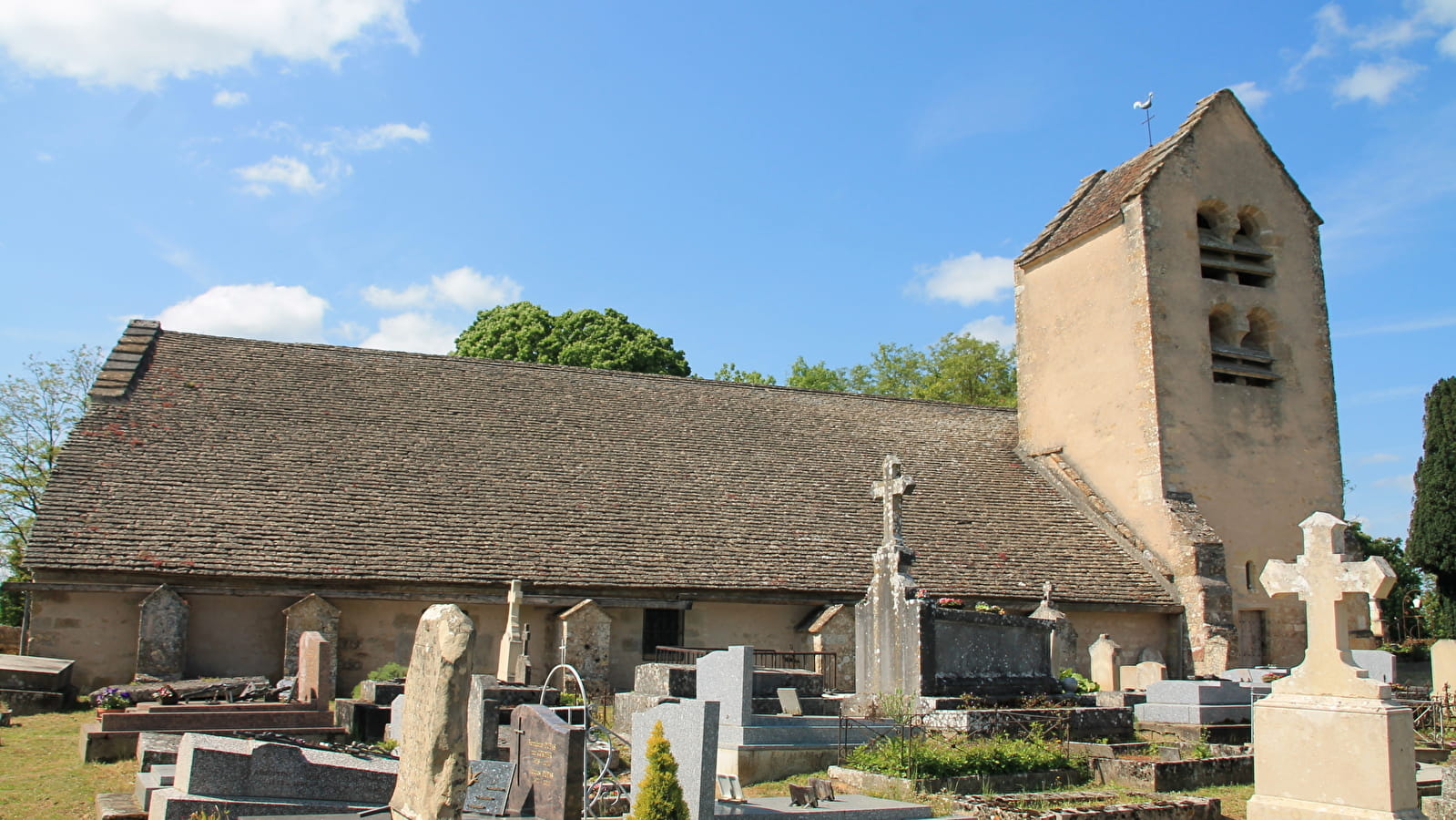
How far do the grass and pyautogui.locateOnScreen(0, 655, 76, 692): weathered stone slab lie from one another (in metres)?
1.07

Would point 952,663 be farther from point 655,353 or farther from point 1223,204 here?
point 655,353

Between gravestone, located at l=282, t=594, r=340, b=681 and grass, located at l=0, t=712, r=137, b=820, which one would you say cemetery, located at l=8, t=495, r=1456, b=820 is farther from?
gravestone, located at l=282, t=594, r=340, b=681

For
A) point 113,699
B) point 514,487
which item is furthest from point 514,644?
point 113,699

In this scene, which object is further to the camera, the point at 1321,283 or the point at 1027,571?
the point at 1321,283

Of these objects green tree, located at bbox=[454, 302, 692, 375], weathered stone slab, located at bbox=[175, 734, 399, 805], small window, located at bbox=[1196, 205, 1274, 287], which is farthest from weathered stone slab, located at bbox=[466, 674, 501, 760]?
green tree, located at bbox=[454, 302, 692, 375]

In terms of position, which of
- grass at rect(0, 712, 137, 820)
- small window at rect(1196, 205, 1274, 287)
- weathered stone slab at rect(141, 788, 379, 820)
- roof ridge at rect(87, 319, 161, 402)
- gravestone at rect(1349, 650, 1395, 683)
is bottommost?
grass at rect(0, 712, 137, 820)

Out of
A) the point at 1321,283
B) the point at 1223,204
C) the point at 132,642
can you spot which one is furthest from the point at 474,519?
the point at 1321,283

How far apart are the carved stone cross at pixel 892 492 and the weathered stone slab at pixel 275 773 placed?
809 cm

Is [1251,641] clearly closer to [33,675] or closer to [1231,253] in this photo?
[1231,253]

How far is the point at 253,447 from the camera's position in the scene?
19984mm

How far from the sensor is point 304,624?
17.3m

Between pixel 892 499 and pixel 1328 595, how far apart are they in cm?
740

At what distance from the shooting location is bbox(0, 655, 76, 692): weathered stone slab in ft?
50.2

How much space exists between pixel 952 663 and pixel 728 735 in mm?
3963
